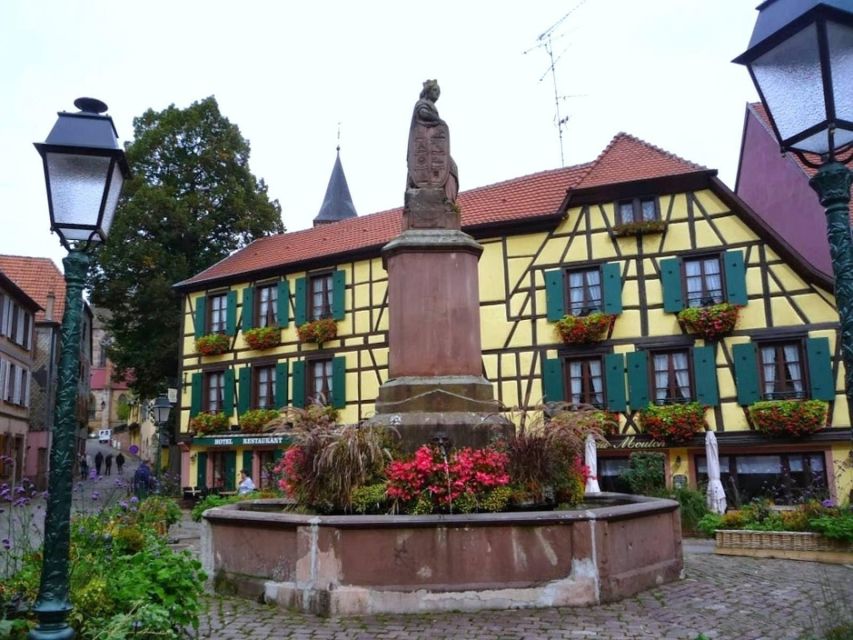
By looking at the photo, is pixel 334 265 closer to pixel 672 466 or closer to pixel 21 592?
pixel 672 466

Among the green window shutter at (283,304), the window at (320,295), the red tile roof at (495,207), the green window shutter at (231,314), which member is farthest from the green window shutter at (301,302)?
the green window shutter at (231,314)

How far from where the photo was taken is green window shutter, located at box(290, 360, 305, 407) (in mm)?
24906

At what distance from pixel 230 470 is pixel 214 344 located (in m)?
4.45

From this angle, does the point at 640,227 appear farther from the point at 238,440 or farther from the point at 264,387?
the point at 238,440

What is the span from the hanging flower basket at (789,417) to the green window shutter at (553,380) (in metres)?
4.76

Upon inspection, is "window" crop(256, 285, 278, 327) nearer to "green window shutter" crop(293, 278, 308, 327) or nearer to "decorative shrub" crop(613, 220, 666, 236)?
"green window shutter" crop(293, 278, 308, 327)

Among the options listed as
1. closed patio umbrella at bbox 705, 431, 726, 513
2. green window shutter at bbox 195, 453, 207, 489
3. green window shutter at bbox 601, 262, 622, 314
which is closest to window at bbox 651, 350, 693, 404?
green window shutter at bbox 601, 262, 622, 314

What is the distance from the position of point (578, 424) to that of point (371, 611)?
296 centimetres

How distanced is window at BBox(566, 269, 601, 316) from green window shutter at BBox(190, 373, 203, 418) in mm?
14150

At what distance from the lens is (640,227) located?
2050 cm

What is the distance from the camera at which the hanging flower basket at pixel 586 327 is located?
66.7ft

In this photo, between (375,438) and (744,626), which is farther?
(375,438)

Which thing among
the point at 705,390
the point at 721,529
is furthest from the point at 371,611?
the point at 705,390

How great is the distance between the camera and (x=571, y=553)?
688 cm
